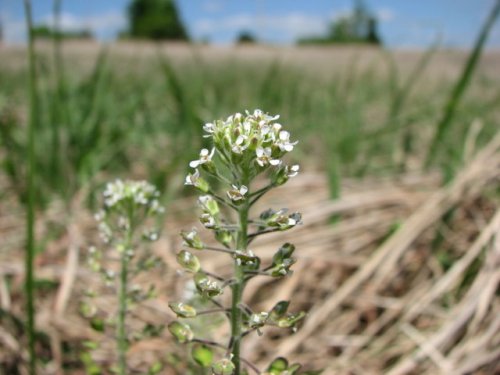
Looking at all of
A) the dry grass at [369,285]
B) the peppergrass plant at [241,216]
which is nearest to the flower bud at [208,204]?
the peppergrass plant at [241,216]

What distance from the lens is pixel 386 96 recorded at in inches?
392

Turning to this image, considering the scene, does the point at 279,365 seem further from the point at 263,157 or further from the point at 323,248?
the point at 323,248

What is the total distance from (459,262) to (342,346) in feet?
2.51

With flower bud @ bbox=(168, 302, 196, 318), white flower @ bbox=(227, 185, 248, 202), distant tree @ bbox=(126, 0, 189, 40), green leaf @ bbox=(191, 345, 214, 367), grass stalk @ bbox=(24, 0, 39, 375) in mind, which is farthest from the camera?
distant tree @ bbox=(126, 0, 189, 40)

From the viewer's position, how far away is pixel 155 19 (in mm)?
70188

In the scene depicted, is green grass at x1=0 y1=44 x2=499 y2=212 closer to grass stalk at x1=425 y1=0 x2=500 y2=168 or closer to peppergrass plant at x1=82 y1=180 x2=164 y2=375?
grass stalk at x1=425 y1=0 x2=500 y2=168

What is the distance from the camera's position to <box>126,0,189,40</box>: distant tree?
66.2 metres

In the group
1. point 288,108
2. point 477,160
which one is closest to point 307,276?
point 477,160

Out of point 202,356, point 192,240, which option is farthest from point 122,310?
point 192,240

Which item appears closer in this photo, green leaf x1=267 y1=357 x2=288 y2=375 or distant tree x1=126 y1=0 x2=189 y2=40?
green leaf x1=267 y1=357 x2=288 y2=375

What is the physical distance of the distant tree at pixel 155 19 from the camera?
2608 inches

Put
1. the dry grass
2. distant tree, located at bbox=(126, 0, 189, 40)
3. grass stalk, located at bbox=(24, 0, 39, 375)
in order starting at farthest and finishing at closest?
distant tree, located at bbox=(126, 0, 189, 40), the dry grass, grass stalk, located at bbox=(24, 0, 39, 375)

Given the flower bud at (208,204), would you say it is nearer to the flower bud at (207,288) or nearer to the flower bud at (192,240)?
the flower bud at (192,240)

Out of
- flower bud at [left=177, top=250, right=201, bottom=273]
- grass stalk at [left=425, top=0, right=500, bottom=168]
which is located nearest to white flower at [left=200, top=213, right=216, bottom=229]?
flower bud at [left=177, top=250, right=201, bottom=273]
